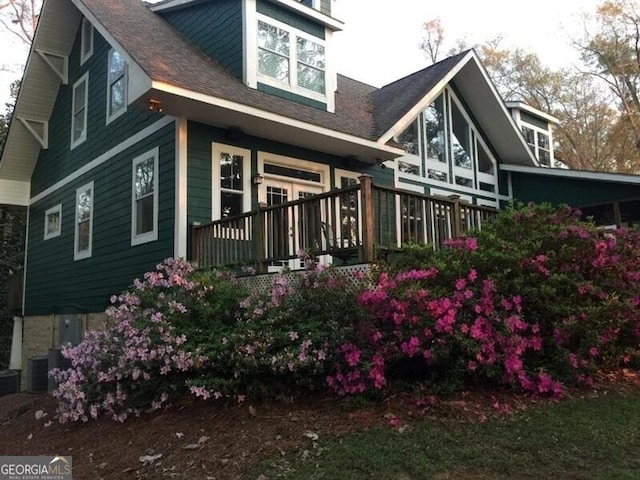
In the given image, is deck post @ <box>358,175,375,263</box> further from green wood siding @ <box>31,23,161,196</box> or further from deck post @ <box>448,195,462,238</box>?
green wood siding @ <box>31,23,161,196</box>

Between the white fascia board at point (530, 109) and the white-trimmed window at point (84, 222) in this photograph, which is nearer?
the white-trimmed window at point (84, 222)

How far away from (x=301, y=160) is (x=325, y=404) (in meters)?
5.78

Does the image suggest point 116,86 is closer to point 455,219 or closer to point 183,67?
point 183,67

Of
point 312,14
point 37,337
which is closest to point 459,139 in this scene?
point 312,14

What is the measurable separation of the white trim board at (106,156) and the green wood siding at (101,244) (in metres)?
0.09

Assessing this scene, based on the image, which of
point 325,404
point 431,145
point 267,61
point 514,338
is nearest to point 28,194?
point 267,61

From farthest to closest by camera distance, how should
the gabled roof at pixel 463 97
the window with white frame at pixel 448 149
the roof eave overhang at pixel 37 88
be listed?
1. the window with white frame at pixel 448 149
2. the roof eave overhang at pixel 37 88
3. the gabled roof at pixel 463 97

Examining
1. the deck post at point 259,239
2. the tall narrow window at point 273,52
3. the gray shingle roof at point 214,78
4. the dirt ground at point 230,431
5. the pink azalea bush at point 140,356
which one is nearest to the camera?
the dirt ground at point 230,431

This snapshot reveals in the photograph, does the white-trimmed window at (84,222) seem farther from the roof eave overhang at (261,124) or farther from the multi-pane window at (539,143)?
the multi-pane window at (539,143)

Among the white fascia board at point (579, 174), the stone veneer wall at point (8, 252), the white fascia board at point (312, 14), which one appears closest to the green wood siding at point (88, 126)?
the white fascia board at point (312, 14)

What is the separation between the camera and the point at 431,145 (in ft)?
44.0

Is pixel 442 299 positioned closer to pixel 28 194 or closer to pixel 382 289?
pixel 382 289

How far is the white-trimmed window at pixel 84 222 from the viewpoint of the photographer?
11.5m

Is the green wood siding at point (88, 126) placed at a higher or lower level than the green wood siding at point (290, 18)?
lower
